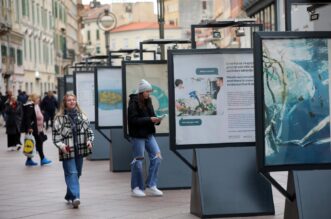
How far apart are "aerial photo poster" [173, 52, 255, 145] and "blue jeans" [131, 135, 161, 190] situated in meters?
2.42

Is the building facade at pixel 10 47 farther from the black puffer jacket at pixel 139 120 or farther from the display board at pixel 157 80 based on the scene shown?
the black puffer jacket at pixel 139 120

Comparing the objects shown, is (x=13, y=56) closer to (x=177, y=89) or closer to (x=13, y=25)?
(x=13, y=25)

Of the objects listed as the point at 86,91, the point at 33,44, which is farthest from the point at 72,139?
the point at 33,44

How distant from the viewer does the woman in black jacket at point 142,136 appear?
13734 mm

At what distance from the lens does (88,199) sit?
45.6ft

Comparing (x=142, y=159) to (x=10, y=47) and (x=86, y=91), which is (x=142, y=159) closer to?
(x=86, y=91)

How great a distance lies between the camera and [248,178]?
11555 millimetres

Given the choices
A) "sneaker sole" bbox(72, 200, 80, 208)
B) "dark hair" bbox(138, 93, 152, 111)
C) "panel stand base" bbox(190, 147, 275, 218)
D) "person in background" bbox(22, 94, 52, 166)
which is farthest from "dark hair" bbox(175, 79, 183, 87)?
"person in background" bbox(22, 94, 52, 166)

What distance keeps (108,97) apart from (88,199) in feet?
20.3

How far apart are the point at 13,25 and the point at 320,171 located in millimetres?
54418

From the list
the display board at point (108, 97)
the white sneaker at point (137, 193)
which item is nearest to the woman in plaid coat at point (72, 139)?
the white sneaker at point (137, 193)

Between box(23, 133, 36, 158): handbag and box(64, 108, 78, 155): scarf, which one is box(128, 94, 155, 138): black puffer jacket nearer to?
box(64, 108, 78, 155): scarf

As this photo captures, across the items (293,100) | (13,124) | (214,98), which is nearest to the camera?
(293,100)

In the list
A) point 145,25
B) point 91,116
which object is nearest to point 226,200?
point 91,116
